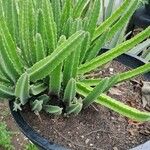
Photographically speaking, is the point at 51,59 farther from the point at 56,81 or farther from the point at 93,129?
the point at 93,129

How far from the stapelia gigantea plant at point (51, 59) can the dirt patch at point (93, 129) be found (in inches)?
1.5

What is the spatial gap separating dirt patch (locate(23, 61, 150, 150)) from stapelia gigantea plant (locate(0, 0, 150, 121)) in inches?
1.5

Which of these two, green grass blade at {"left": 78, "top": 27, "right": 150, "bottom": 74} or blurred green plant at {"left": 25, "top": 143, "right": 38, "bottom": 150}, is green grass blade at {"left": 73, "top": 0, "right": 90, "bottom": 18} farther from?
blurred green plant at {"left": 25, "top": 143, "right": 38, "bottom": 150}

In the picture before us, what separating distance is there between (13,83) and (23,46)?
11cm

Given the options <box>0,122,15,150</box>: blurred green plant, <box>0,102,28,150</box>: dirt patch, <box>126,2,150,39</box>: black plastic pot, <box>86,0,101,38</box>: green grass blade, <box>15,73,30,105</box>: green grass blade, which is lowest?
<box>0,102,28,150</box>: dirt patch

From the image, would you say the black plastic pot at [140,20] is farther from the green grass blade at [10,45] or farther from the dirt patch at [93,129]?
the green grass blade at [10,45]

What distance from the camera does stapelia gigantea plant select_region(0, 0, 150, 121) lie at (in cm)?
111

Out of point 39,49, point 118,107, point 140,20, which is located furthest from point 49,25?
point 140,20

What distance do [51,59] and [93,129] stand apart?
267 mm

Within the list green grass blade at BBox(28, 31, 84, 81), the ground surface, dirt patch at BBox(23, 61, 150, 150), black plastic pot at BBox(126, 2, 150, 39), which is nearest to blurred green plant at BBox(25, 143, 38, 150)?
the ground surface

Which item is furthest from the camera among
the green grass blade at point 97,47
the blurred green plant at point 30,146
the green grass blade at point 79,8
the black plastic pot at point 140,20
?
the black plastic pot at point 140,20

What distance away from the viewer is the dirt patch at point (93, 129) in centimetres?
117

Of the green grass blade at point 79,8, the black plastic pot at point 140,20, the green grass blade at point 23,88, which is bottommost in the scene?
the black plastic pot at point 140,20

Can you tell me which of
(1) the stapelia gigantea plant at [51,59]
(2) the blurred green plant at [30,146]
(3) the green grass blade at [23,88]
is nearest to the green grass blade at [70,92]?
(1) the stapelia gigantea plant at [51,59]
